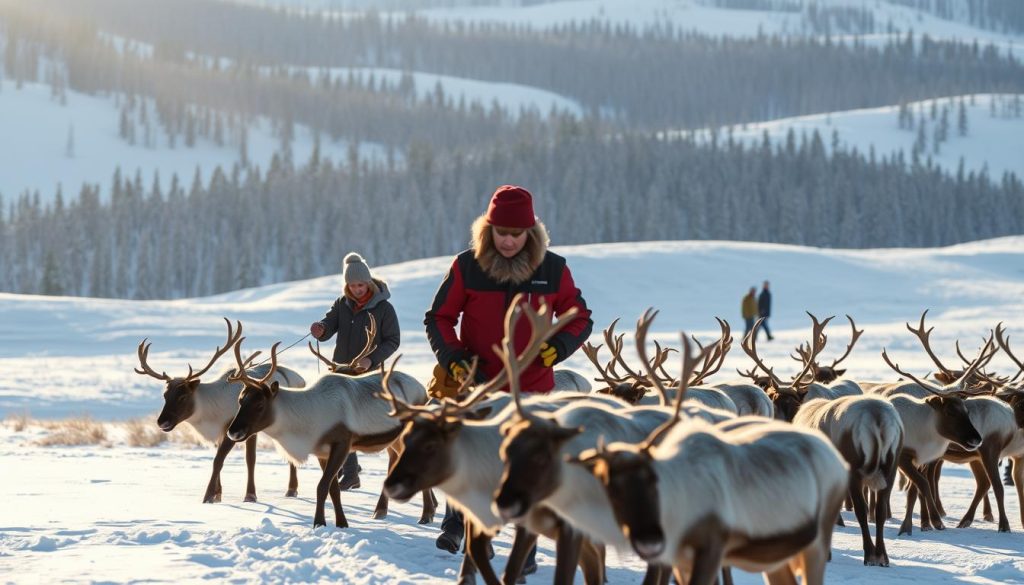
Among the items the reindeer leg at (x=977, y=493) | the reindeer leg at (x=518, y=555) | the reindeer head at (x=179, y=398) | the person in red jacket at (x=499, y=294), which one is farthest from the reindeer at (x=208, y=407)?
the reindeer leg at (x=977, y=493)

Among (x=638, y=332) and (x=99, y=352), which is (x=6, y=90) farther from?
(x=638, y=332)

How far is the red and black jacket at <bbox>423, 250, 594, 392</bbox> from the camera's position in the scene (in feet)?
25.0

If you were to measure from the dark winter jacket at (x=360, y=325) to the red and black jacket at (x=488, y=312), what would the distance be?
3.09 m

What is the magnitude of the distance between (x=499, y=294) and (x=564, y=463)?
2.28 metres

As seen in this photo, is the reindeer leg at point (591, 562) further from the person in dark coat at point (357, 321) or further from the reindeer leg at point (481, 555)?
the person in dark coat at point (357, 321)

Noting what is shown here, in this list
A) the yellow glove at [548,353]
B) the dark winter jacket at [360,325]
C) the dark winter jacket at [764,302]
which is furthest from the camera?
the dark winter jacket at [764,302]

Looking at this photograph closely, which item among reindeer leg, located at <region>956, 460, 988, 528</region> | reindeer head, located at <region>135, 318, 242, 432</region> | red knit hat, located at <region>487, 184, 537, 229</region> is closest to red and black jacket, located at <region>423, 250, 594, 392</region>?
red knit hat, located at <region>487, 184, 537, 229</region>

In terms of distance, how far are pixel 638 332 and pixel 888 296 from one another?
40.0m

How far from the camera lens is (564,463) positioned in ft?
18.1

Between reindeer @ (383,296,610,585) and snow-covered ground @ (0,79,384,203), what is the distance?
131798 millimetres

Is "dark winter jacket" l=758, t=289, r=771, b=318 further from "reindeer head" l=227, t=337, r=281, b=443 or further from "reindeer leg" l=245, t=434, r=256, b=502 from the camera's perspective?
"reindeer head" l=227, t=337, r=281, b=443

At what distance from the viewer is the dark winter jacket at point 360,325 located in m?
11.0

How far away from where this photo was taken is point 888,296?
4359cm

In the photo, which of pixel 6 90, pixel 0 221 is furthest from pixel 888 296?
pixel 6 90
